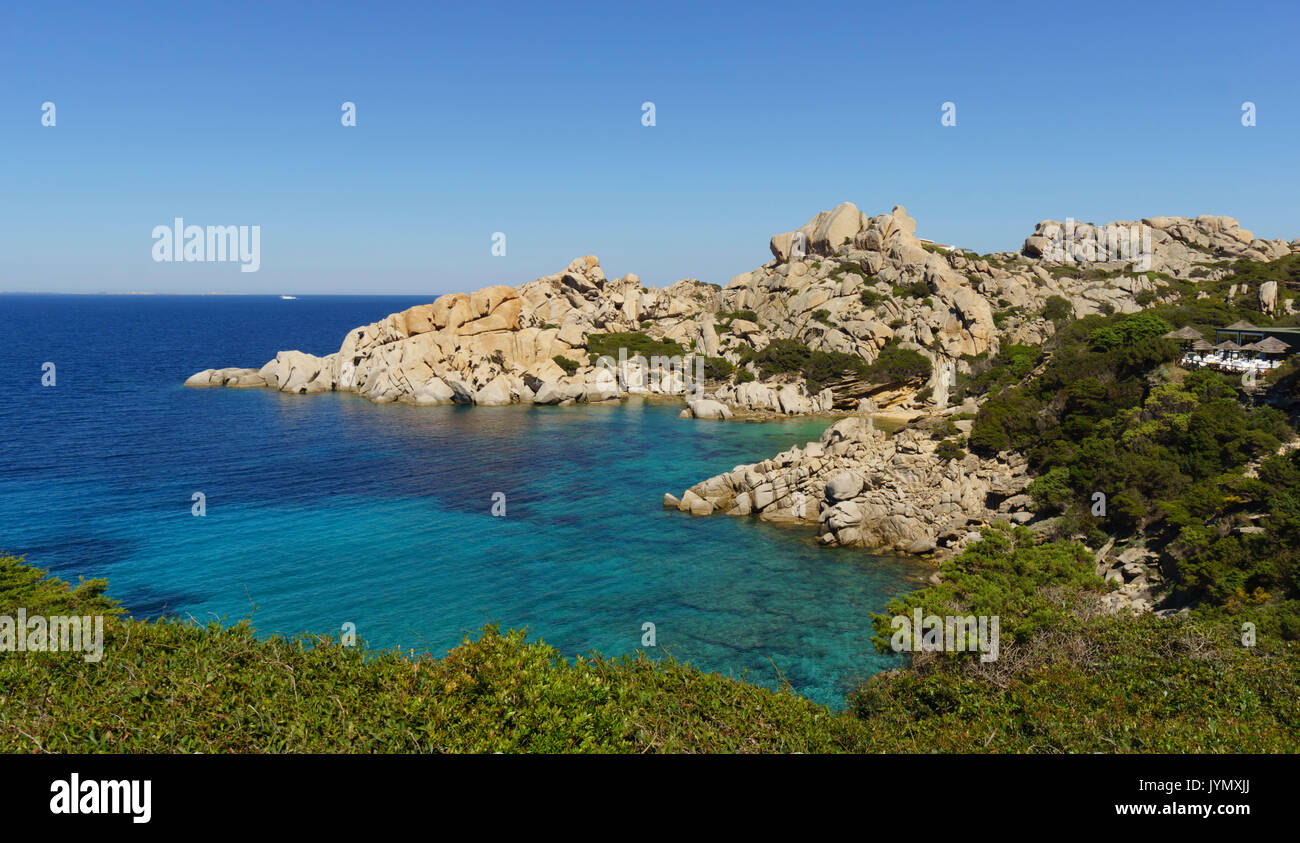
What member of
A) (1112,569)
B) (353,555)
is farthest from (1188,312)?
(353,555)

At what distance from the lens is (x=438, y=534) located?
39.0 metres

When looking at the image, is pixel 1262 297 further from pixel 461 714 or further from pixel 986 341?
pixel 461 714

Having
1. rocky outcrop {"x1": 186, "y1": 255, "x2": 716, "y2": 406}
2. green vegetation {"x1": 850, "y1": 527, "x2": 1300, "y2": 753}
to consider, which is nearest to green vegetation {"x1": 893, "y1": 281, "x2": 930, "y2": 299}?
rocky outcrop {"x1": 186, "y1": 255, "x2": 716, "y2": 406}

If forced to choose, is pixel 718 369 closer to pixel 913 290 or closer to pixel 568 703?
pixel 913 290

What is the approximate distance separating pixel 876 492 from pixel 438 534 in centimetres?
2449

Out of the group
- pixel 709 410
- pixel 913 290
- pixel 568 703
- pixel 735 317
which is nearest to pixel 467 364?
pixel 709 410

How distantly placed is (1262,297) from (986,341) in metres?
23.5

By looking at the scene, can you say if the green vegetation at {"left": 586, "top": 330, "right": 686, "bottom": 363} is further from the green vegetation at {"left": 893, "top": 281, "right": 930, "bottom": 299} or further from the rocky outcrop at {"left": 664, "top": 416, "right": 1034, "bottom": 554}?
the rocky outcrop at {"left": 664, "top": 416, "right": 1034, "bottom": 554}

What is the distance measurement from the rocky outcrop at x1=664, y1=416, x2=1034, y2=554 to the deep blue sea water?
1797 millimetres

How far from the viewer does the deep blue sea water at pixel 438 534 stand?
28.4m

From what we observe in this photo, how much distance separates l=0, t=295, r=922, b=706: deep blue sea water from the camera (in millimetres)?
→ 28406

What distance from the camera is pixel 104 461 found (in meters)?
50.8

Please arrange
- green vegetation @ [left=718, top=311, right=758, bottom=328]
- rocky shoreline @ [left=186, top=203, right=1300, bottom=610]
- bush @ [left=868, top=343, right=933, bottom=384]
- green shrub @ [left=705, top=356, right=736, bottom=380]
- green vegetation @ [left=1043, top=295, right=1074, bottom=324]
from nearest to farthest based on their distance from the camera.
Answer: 1. bush @ [left=868, top=343, right=933, bottom=384]
2. rocky shoreline @ [left=186, top=203, right=1300, bottom=610]
3. green vegetation @ [left=1043, top=295, right=1074, bottom=324]
4. green shrub @ [left=705, top=356, right=736, bottom=380]
5. green vegetation @ [left=718, top=311, right=758, bottom=328]

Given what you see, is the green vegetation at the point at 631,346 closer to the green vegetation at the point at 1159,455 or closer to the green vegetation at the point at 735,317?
the green vegetation at the point at 735,317
